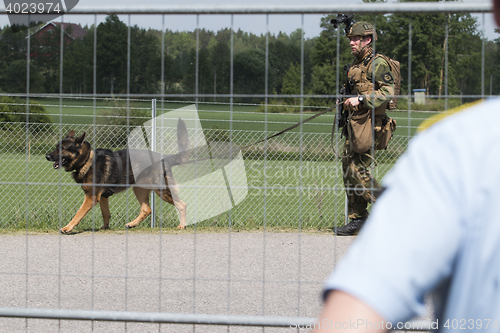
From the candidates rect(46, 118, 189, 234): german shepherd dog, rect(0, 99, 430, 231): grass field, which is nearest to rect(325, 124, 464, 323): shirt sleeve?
rect(0, 99, 430, 231): grass field

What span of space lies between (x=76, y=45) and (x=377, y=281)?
10.5ft

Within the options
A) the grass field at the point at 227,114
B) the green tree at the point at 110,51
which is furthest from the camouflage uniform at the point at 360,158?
the green tree at the point at 110,51

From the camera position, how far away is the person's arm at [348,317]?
1.59 feet

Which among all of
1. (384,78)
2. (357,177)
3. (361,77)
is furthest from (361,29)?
(357,177)

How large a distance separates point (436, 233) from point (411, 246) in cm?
3

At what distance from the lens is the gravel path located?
331 cm

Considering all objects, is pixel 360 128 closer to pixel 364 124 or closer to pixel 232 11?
pixel 364 124

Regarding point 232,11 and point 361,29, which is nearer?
point 232,11

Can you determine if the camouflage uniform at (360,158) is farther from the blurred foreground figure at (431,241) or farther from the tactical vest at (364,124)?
the blurred foreground figure at (431,241)

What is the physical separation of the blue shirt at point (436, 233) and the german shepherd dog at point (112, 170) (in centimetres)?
566

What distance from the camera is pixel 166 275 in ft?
15.3

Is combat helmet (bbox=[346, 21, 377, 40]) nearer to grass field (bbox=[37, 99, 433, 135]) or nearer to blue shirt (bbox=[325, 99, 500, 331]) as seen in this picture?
grass field (bbox=[37, 99, 433, 135])

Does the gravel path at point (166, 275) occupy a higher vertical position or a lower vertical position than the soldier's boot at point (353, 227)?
lower

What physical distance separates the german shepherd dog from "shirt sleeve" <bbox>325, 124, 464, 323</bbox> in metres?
A: 5.66
